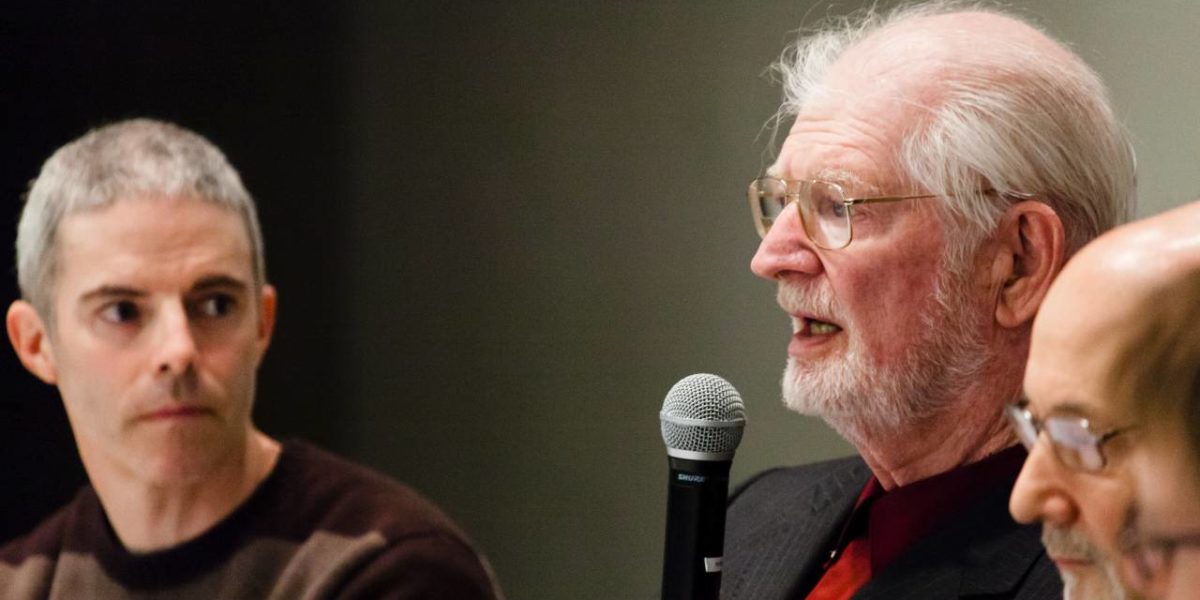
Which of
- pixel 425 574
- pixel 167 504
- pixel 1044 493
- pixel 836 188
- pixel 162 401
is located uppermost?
pixel 836 188

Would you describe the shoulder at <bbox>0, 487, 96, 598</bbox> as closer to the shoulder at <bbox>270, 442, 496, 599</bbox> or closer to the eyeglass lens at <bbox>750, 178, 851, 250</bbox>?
the shoulder at <bbox>270, 442, 496, 599</bbox>

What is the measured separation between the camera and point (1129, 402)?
1.24m

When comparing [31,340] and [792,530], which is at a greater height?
[31,340]

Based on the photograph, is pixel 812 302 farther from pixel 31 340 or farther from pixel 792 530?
pixel 31 340

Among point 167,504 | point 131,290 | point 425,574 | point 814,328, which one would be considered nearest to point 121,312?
point 131,290

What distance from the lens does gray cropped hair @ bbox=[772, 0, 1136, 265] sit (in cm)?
201

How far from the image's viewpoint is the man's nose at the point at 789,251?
2145mm

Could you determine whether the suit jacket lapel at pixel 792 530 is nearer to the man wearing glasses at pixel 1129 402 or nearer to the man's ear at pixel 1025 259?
A: the man's ear at pixel 1025 259

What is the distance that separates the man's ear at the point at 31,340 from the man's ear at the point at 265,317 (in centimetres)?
31

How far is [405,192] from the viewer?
2.56m

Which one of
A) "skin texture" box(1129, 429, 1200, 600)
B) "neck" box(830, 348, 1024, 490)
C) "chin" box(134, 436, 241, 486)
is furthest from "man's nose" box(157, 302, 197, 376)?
"skin texture" box(1129, 429, 1200, 600)

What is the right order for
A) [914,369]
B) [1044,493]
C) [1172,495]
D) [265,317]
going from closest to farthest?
1. [1172,495]
2. [1044,493]
3. [914,369]
4. [265,317]

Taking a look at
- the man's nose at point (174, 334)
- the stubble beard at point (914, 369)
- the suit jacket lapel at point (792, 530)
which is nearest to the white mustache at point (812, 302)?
the stubble beard at point (914, 369)

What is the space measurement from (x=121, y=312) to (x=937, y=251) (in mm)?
1191
